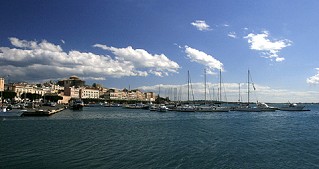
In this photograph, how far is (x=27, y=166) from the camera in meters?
18.3

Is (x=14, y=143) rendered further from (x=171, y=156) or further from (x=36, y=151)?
(x=171, y=156)

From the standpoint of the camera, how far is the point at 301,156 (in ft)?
75.2

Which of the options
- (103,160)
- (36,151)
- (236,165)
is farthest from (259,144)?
(36,151)

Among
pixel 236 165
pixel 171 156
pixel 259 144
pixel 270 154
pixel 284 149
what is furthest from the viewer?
pixel 259 144

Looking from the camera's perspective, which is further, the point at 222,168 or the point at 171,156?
the point at 171,156

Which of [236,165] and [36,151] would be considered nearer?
[236,165]

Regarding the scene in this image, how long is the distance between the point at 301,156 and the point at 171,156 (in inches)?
365

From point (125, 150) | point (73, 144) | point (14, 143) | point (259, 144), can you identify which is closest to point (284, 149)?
point (259, 144)

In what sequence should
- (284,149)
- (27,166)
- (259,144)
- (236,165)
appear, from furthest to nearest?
(259,144) < (284,149) < (236,165) < (27,166)

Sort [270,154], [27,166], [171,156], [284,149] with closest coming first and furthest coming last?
[27,166] < [171,156] < [270,154] < [284,149]

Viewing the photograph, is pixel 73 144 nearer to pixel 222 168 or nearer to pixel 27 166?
pixel 27 166

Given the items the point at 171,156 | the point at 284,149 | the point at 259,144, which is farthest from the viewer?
the point at 259,144

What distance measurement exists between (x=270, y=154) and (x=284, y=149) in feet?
10.6

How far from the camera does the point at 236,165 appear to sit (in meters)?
19.5
